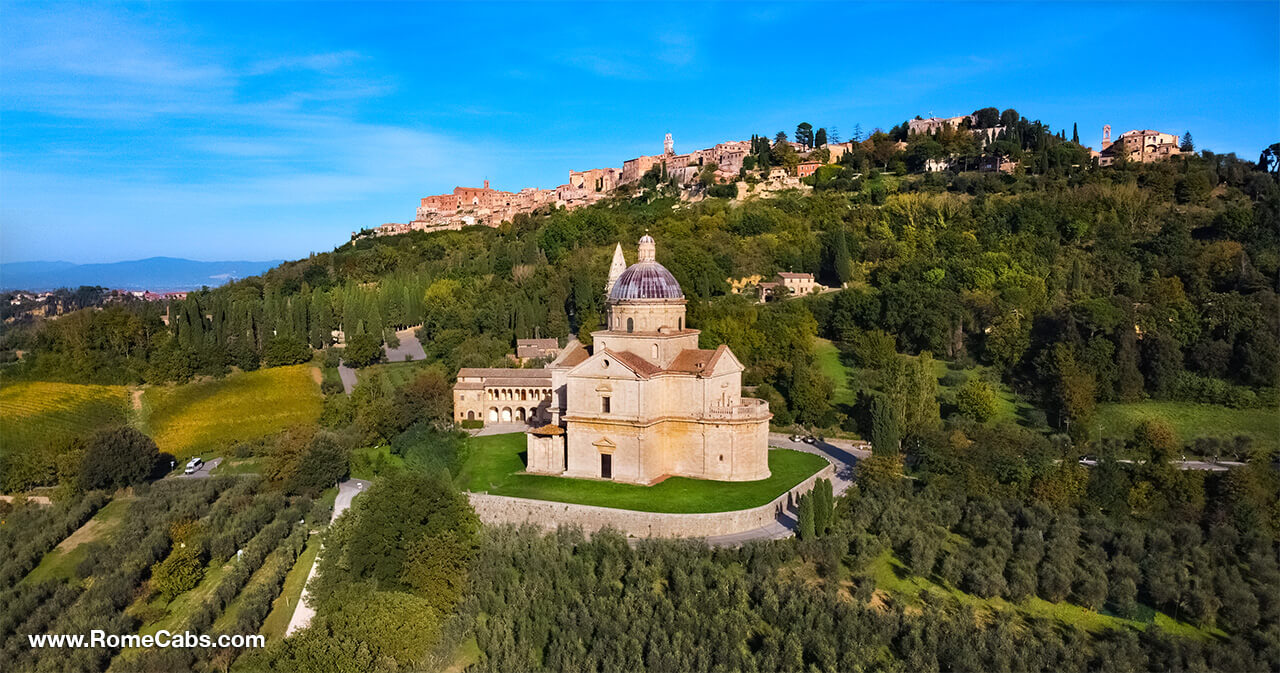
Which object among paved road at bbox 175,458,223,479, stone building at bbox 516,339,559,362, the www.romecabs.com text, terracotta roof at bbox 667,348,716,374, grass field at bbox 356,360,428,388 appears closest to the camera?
the www.romecabs.com text

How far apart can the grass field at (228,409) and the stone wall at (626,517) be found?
62.2ft

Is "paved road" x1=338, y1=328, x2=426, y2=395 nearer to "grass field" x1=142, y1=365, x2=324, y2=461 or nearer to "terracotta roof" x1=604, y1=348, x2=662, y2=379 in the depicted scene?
"grass field" x1=142, y1=365, x2=324, y2=461

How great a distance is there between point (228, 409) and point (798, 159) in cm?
6350

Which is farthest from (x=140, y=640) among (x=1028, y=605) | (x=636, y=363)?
(x=1028, y=605)

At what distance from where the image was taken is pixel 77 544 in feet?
97.8

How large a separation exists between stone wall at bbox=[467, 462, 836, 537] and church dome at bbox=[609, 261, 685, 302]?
831 centimetres

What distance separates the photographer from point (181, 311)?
53219mm

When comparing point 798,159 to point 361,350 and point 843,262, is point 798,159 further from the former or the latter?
point 361,350

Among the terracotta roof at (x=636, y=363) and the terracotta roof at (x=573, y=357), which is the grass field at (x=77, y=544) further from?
the terracotta roof at (x=636, y=363)

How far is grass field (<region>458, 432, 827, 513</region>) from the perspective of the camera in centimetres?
2597

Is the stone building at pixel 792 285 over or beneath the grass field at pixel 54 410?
over

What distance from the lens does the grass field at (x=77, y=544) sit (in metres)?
27.7

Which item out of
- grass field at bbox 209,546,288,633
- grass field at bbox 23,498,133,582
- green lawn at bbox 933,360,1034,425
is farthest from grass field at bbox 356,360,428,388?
green lawn at bbox 933,360,1034,425

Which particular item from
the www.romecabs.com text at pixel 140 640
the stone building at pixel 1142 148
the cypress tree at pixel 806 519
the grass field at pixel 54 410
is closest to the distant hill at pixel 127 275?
the grass field at pixel 54 410
